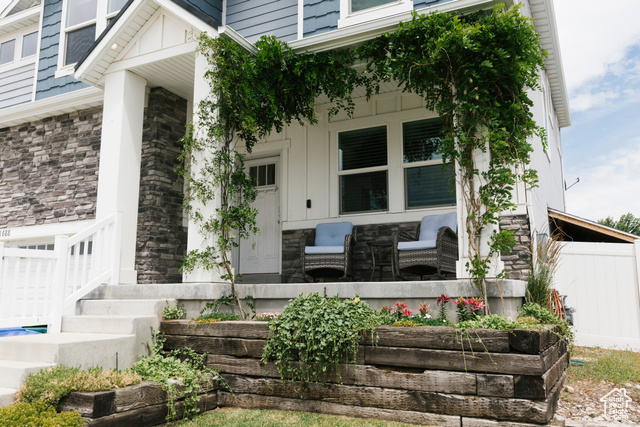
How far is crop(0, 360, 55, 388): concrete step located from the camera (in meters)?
3.25

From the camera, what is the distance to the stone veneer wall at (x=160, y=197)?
21.2ft

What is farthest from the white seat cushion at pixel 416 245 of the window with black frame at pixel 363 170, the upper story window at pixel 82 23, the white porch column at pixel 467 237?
the upper story window at pixel 82 23

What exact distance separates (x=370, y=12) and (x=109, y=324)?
4368 mm

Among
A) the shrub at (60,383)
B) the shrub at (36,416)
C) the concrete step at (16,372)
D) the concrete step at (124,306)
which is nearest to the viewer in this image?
the shrub at (36,416)

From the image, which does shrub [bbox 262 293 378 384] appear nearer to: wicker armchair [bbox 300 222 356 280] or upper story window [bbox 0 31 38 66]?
wicker armchair [bbox 300 222 356 280]

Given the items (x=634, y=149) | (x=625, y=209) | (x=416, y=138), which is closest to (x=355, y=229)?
(x=416, y=138)

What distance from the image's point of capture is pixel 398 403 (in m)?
3.36

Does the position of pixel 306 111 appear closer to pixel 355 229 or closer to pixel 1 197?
pixel 355 229

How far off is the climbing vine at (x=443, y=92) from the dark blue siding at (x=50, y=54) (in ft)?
13.2

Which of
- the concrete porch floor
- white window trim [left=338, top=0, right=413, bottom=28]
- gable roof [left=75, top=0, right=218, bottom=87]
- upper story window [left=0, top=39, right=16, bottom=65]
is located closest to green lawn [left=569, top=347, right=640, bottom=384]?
the concrete porch floor

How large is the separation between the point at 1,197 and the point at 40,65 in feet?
7.35

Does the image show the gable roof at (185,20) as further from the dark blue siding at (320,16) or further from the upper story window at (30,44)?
the upper story window at (30,44)

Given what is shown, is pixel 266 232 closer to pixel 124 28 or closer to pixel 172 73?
pixel 172 73

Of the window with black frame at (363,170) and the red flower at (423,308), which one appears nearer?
the red flower at (423,308)
